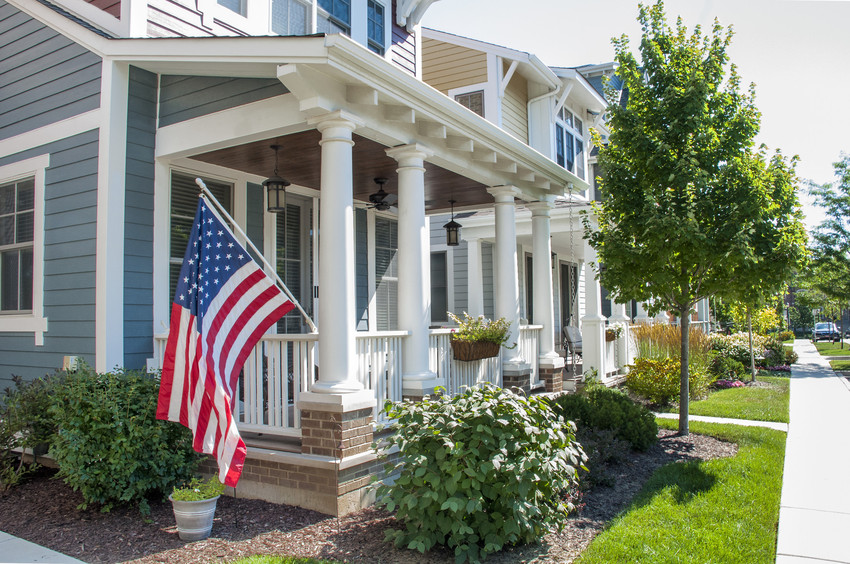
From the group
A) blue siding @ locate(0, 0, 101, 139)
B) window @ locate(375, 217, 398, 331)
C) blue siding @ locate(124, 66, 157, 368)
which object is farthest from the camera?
window @ locate(375, 217, 398, 331)

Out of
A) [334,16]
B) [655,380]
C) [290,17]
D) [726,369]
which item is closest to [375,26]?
[334,16]

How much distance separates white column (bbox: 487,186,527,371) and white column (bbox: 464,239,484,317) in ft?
14.1

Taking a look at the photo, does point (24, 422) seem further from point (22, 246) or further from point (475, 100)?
point (475, 100)

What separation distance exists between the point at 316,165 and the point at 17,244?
335 centimetres

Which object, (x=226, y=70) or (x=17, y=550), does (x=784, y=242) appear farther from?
(x=17, y=550)

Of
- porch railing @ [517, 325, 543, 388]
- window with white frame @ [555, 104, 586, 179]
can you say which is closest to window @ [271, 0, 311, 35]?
A: porch railing @ [517, 325, 543, 388]

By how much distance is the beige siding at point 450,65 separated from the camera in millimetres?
12234

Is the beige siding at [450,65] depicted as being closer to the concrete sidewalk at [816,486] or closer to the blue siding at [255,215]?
the blue siding at [255,215]

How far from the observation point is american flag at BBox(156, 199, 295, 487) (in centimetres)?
457

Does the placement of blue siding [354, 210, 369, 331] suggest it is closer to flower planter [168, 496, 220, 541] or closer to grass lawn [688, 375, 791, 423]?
flower planter [168, 496, 220, 541]

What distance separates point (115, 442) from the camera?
4672mm

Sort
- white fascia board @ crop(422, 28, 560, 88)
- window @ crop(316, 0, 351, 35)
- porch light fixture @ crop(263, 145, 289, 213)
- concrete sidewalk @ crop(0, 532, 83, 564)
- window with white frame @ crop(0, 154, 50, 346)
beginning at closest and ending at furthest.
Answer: concrete sidewalk @ crop(0, 532, 83, 564)
porch light fixture @ crop(263, 145, 289, 213)
window with white frame @ crop(0, 154, 50, 346)
window @ crop(316, 0, 351, 35)
white fascia board @ crop(422, 28, 560, 88)

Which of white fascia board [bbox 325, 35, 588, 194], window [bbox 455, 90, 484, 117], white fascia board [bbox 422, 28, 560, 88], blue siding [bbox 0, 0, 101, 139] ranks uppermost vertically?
white fascia board [bbox 422, 28, 560, 88]

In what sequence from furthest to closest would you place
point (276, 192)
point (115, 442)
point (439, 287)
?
point (439, 287) → point (276, 192) → point (115, 442)
